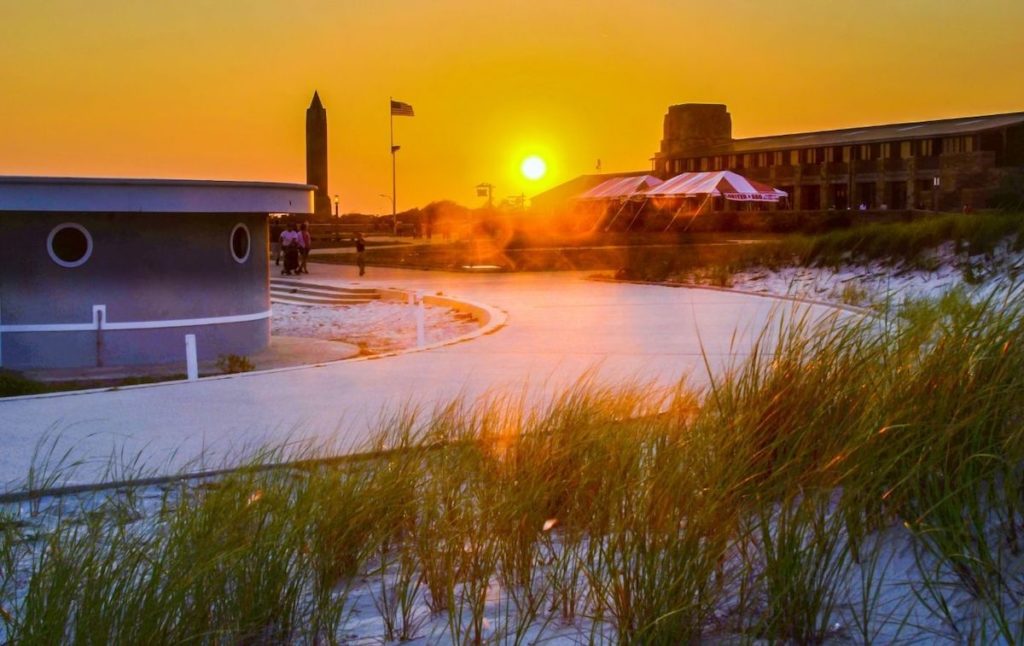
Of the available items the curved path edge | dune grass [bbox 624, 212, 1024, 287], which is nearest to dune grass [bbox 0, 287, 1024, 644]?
the curved path edge

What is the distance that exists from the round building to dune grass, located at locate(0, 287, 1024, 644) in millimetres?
10523

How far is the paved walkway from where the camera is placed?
23.9 ft

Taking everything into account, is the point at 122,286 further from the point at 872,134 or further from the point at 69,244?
the point at 872,134

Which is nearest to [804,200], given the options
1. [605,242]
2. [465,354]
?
[605,242]

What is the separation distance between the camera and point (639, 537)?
3957mm

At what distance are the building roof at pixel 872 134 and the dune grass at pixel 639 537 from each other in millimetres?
57217

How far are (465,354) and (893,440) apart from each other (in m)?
7.69

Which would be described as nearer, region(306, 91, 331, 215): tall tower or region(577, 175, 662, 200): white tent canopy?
region(577, 175, 662, 200): white tent canopy

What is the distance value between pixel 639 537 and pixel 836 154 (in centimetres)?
6783

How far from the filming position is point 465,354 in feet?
39.0

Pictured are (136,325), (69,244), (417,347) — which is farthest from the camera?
(136,325)

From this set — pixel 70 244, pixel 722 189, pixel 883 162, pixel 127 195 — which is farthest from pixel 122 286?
pixel 883 162

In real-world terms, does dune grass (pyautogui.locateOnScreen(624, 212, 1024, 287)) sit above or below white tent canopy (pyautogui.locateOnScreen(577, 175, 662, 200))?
below

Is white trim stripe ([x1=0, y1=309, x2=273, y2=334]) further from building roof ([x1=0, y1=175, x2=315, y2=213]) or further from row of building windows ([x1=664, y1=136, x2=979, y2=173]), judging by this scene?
row of building windows ([x1=664, y1=136, x2=979, y2=173])
